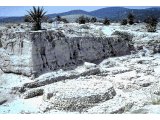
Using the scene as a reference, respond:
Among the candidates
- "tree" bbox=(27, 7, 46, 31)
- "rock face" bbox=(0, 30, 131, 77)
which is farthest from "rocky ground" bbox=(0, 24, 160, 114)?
"tree" bbox=(27, 7, 46, 31)

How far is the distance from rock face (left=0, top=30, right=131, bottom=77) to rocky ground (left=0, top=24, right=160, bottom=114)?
28 centimetres

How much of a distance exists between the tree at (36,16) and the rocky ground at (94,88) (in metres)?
1.43

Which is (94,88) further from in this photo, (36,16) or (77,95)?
(36,16)

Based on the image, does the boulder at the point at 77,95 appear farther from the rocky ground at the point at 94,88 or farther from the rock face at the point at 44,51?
the rock face at the point at 44,51

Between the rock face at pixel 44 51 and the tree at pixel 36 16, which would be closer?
the tree at pixel 36 16

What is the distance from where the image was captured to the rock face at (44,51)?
10.2 meters

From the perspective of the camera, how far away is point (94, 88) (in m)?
8.92

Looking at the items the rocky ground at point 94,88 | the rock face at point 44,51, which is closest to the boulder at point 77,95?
the rocky ground at point 94,88

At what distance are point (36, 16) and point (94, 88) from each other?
97.7 inches

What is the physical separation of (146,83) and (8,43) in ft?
13.1

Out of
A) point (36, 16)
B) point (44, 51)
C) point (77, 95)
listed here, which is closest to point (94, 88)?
point (77, 95)
